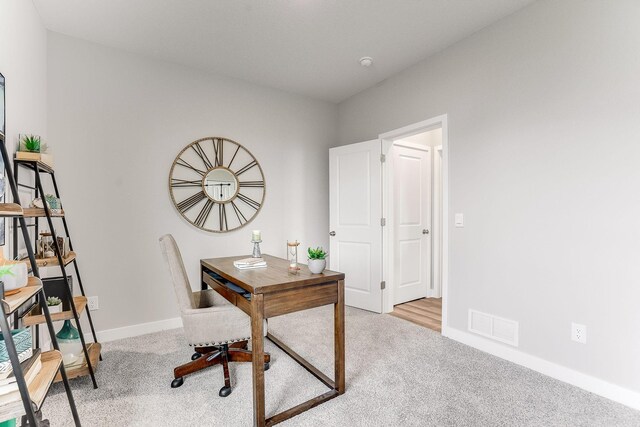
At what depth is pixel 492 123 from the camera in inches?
97.6

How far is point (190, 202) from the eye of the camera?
10.3 feet

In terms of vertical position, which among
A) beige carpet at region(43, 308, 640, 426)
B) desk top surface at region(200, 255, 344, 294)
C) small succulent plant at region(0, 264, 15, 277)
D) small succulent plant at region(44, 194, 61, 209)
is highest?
small succulent plant at region(44, 194, 61, 209)

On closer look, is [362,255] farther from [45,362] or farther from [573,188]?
[45,362]

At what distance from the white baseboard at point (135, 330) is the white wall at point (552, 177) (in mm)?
2702

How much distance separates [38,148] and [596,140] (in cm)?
346

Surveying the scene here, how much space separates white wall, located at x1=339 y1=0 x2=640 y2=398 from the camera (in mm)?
1842

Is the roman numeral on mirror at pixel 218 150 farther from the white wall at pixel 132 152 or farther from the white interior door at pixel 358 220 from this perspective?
the white interior door at pixel 358 220

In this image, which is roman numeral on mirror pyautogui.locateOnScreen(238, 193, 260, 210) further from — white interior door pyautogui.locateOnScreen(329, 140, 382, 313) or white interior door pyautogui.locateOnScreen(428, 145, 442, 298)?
white interior door pyautogui.locateOnScreen(428, 145, 442, 298)

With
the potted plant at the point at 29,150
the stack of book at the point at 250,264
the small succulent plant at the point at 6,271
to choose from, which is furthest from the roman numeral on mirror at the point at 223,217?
the small succulent plant at the point at 6,271

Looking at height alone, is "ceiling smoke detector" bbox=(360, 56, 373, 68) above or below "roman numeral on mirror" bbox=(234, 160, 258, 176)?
above

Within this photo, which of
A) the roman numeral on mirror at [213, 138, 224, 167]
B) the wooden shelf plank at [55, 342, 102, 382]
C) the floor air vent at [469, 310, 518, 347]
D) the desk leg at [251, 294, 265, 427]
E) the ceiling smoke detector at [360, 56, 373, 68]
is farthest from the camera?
the roman numeral on mirror at [213, 138, 224, 167]

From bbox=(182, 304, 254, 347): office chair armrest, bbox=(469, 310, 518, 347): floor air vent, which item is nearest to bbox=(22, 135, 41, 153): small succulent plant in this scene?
bbox=(182, 304, 254, 347): office chair armrest

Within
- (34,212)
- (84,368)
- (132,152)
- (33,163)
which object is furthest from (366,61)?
(84,368)

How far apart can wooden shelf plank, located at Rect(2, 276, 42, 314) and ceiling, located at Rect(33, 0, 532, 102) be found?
2023mm
